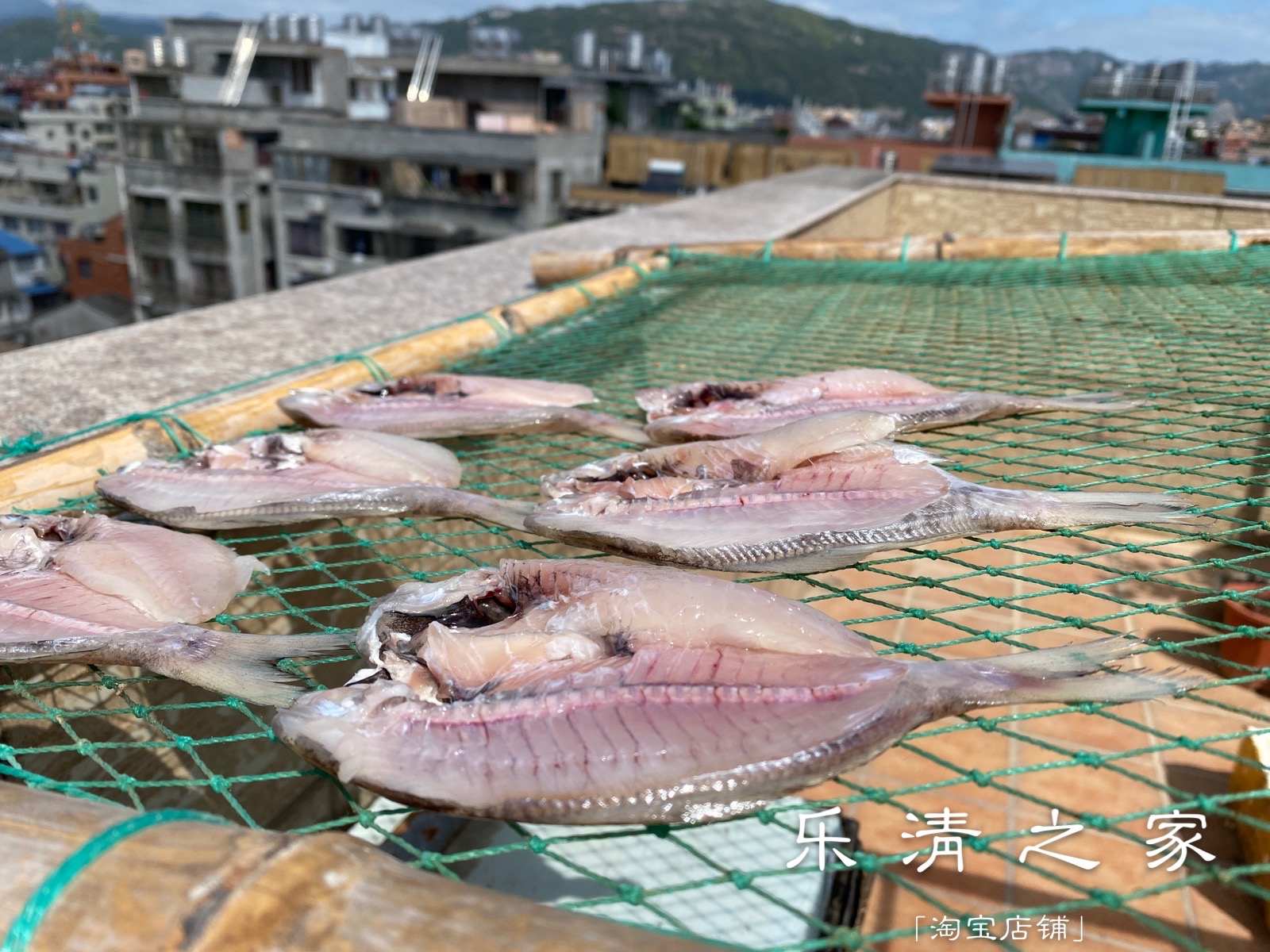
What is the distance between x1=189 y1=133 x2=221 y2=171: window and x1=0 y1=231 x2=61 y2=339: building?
12037 millimetres

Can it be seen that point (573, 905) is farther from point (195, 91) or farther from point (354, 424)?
point (195, 91)

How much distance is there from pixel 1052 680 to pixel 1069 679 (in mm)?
34

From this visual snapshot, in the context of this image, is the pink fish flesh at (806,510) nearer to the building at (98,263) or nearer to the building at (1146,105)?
the building at (1146,105)

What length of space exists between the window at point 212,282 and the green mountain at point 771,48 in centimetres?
9029

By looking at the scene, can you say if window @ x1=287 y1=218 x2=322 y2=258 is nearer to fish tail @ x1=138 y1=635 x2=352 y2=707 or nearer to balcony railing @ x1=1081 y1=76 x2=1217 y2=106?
fish tail @ x1=138 y1=635 x2=352 y2=707

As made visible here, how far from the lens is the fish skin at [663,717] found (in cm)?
142

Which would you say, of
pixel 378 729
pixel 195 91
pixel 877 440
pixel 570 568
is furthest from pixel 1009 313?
pixel 195 91

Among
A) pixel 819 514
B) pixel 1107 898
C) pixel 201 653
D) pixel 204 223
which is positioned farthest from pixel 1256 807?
pixel 204 223

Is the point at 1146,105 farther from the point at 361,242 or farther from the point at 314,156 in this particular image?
the point at 314,156

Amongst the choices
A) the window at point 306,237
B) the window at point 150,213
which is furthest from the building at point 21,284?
the window at point 306,237

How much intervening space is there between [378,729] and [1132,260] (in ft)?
19.5

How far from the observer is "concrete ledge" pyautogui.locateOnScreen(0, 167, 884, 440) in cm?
362

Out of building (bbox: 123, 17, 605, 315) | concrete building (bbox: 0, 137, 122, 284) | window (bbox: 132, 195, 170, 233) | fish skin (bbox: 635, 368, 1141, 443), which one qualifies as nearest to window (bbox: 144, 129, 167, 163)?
building (bbox: 123, 17, 605, 315)

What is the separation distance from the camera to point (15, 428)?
329 centimetres
